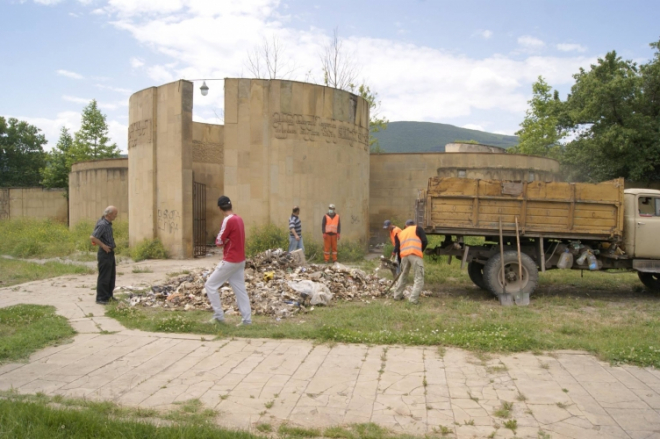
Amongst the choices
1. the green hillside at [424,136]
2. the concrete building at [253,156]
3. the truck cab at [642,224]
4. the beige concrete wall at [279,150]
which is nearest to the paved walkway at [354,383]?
the truck cab at [642,224]

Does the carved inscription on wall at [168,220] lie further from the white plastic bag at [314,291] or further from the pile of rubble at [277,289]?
the white plastic bag at [314,291]

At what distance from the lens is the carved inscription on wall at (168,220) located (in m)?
15.1

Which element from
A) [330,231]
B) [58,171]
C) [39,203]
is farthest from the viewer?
[58,171]

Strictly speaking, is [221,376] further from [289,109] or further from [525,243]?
[289,109]

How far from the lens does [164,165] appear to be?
15367 millimetres

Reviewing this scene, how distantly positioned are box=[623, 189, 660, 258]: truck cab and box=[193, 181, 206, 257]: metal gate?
11.1 meters

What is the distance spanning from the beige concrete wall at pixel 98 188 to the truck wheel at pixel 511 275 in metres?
17.0

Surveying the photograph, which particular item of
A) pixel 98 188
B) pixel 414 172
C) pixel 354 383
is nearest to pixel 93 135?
pixel 98 188

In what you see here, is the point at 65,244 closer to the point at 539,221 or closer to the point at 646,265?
the point at 539,221

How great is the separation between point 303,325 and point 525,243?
5.07 metres

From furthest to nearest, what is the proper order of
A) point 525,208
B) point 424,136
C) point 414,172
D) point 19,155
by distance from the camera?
point 424,136, point 19,155, point 414,172, point 525,208

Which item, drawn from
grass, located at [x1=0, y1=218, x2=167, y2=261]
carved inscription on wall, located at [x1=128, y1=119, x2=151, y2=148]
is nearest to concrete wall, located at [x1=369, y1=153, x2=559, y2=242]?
carved inscription on wall, located at [x1=128, y1=119, x2=151, y2=148]

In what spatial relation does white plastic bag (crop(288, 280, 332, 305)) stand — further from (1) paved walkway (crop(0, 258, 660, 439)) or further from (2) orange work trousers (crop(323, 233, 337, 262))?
(2) orange work trousers (crop(323, 233, 337, 262))

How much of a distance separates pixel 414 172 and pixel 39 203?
837 inches
